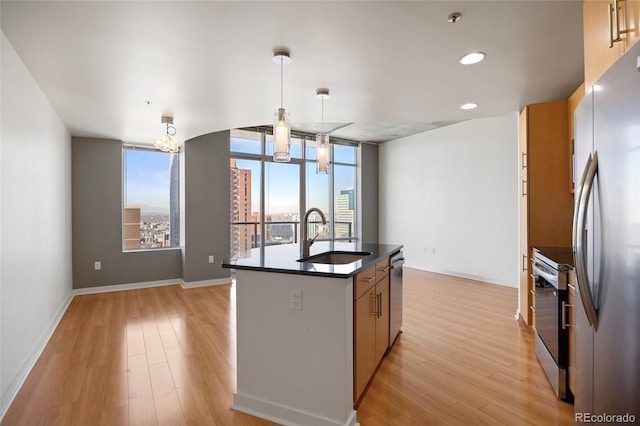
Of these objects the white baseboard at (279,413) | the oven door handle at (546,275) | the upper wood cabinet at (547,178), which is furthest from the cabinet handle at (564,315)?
the white baseboard at (279,413)

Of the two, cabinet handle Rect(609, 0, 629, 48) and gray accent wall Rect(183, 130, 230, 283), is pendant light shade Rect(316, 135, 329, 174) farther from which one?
gray accent wall Rect(183, 130, 230, 283)

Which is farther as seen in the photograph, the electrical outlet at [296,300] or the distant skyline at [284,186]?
the distant skyline at [284,186]

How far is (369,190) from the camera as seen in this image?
8.18 m

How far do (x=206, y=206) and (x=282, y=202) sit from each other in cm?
177

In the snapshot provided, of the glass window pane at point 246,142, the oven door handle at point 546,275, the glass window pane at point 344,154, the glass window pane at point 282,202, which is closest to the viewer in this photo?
the oven door handle at point 546,275

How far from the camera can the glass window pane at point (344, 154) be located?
26.0ft

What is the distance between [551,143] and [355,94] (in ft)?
6.61

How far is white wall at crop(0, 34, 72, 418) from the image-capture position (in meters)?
2.16

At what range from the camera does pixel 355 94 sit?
326 centimetres

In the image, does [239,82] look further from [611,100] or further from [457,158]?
[457,158]

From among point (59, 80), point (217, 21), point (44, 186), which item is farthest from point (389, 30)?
point (44, 186)

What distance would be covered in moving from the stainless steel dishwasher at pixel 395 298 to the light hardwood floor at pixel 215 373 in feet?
0.53

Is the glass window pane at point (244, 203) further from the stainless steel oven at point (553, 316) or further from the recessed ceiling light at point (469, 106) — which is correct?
the stainless steel oven at point (553, 316)

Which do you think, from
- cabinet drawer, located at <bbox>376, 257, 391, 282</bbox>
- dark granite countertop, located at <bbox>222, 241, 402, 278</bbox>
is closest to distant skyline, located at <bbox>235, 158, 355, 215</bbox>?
dark granite countertop, located at <bbox>222, 241, 402, 278</bbox>
